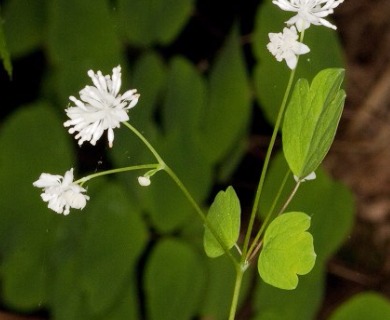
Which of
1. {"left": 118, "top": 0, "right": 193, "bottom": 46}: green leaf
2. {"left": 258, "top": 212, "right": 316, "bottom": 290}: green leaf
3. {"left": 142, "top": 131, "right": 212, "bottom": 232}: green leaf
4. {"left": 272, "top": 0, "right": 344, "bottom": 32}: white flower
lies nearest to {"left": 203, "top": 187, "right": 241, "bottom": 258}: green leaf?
{"left": 258, "top": 212, "right": 316, "bottom": 290}: green leaf

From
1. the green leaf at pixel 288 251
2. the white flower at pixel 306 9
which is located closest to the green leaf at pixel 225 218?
the green leaf at pixel 288 251

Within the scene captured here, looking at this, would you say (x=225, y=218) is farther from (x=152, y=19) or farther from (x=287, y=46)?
(x=152, y=19)

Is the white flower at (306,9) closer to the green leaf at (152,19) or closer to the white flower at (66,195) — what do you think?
the white flower at (66,195)

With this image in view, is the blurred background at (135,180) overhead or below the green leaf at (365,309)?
overhead

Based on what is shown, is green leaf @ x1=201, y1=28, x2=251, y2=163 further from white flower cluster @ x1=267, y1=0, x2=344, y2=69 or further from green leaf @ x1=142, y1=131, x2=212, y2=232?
white flower cluster @ x1=267, y1=0, x2=344, y2=69

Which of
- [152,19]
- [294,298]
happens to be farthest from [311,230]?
[152,19]
